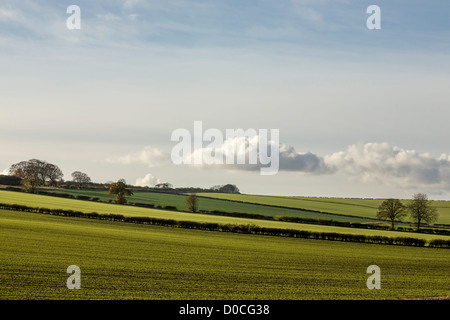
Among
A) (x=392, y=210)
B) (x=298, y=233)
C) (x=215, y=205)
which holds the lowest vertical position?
(x=298, y=233)

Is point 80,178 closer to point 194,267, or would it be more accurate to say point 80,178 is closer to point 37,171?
point 37,171

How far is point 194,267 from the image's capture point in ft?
110

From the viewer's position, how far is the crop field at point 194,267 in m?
24.9

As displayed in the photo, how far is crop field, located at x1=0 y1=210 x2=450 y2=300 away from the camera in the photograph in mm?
24859

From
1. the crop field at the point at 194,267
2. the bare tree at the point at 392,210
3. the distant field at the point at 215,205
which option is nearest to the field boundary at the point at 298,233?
the crop field at the point at 194,267

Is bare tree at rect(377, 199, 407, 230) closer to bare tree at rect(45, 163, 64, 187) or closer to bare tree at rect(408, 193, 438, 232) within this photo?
bare tree at rect(408, 193, 438, 232)

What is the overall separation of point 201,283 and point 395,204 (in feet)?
299

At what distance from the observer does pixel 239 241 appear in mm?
56875

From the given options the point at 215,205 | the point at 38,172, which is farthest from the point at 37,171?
the point at 215,205

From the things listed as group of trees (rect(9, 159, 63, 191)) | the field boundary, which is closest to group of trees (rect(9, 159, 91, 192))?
group of trees (rect(9, 159, 63, 191))
